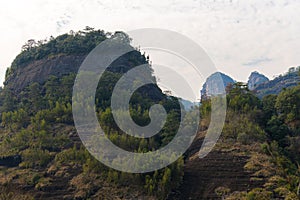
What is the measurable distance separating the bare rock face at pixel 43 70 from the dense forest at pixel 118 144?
4258mm

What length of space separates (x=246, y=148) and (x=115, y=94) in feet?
36.0

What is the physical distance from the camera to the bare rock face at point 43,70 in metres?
34.0

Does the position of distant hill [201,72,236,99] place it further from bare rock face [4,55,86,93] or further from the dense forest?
bare rock face [4,55,86,93]

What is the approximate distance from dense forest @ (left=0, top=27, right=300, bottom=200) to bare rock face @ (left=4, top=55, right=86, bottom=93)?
4.26 metres

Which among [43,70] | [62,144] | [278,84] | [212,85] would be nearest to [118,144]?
[62,144]

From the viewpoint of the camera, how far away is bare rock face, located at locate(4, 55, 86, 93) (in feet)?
112

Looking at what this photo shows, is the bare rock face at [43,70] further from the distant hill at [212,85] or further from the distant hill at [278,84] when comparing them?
the distant hill at [278,84]

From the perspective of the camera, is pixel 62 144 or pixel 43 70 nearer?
pixel 62 144

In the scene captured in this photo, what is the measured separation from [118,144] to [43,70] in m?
19.2

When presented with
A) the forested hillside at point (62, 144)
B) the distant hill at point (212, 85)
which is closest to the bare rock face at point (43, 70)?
the forested hillside at point (62, 144)

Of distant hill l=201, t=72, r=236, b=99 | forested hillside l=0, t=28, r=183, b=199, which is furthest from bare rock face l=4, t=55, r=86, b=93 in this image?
distant hill l=201, t=72, r=236, b=99

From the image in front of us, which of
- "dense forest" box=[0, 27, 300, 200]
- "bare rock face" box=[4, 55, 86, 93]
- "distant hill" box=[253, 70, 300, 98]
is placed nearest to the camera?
"dense forest" box=[0, 27, 300, 200]

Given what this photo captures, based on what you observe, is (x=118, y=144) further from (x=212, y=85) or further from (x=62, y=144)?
(x=212, y=85)

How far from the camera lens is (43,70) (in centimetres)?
3481
